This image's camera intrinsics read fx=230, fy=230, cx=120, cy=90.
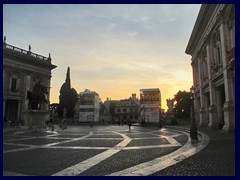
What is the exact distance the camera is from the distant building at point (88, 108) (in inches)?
2443

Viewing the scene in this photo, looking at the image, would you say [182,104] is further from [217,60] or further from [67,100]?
[217,60]

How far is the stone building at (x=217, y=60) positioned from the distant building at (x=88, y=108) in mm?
32060

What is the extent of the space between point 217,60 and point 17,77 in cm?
4193

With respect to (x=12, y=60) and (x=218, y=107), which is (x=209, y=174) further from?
(x=12, y=60)

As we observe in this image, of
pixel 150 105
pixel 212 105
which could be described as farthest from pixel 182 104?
pixel 212 105

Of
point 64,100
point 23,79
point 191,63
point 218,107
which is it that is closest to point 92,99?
point 64,100

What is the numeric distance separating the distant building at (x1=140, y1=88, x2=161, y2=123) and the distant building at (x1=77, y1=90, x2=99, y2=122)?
16144 mm

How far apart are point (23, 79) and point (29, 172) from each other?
159ft

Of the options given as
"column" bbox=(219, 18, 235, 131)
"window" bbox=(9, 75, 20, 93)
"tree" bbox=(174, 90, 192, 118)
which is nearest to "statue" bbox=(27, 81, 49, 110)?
"column" bbox=(219, 18, 235, 131)

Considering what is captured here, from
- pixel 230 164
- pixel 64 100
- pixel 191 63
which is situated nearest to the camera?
pixel 230 164

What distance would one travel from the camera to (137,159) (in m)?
9.33

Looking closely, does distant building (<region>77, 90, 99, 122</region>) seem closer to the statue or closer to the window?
the window

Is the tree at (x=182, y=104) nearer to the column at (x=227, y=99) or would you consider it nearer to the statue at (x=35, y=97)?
the column at (x=227, y=99)

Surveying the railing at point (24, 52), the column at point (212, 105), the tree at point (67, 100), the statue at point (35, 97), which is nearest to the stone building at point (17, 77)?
the railing at point (24, 52)
